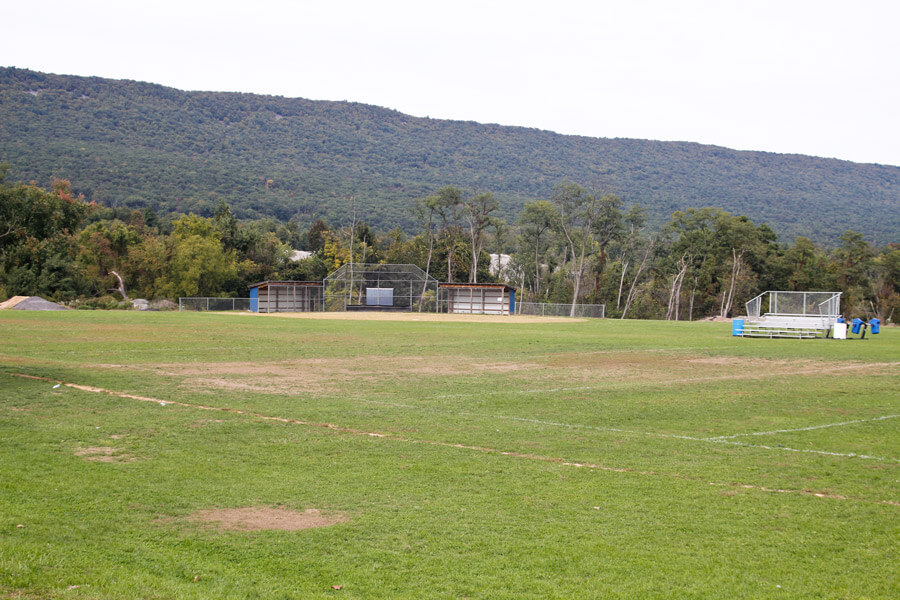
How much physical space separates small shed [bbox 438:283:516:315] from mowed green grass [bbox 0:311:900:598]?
61.4 metres

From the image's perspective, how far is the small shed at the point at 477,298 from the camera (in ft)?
266

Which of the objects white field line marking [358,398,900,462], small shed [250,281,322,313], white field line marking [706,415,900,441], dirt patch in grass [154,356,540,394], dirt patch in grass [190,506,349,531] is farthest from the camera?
small shed [250,281,322,313]

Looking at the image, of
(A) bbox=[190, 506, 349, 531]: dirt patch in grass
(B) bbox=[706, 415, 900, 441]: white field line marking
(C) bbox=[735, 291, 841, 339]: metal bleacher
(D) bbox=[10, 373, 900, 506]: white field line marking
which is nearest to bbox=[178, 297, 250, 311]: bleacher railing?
(C) bbox=[735, 291, 841, 339]: metal bleacher

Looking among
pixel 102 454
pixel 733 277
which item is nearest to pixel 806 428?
pixel 102 454

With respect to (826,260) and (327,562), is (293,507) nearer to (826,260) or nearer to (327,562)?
(327,562)

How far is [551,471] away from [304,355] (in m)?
16.8

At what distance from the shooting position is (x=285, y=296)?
78.2 metres

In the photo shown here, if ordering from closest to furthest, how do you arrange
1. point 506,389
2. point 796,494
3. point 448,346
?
point 796,494
point 506,389
point 448,346

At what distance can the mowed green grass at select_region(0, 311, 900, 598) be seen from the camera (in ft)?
19.6

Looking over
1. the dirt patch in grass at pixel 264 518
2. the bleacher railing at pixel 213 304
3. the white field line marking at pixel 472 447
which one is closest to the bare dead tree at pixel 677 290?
the bleacher railing at pixel 213 304

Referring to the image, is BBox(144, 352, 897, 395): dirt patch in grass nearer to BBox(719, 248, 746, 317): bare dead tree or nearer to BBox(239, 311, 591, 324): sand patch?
BBox(239, 311, 591, 324): sand patch

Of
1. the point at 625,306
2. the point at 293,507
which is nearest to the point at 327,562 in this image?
the point at 293,507

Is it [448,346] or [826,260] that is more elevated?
[826,260]

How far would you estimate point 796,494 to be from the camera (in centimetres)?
860
